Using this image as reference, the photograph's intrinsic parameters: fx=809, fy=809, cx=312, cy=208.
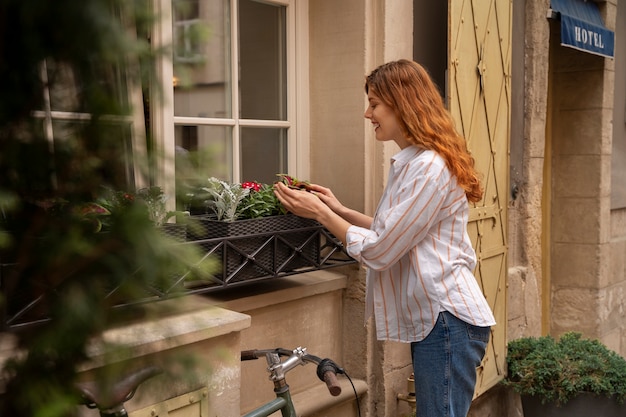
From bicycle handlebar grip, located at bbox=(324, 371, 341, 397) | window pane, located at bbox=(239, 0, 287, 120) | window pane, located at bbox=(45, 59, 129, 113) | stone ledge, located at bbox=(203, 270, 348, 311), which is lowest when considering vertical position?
bicycle handlebar grip, located at bbox=(324, 371, 341, 397)

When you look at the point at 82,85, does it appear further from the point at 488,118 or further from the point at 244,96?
the point at 488,118

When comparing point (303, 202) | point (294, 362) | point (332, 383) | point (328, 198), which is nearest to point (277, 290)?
point (328, 198)

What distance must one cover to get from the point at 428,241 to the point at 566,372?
2.32 m

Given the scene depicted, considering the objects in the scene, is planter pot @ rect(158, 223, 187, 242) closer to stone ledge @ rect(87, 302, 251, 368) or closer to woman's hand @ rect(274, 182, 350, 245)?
stone ledge @ rect(87, 302, 251, 368)

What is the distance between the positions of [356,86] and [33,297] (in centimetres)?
314

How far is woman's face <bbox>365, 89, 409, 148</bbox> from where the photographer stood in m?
2.76

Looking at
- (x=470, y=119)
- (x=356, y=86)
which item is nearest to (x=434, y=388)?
(x=356, y=86)

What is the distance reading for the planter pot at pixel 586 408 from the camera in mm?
4516

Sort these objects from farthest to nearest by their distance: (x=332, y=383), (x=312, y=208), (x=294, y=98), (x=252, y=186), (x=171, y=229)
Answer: (x=294, y=98) → (x=252, y=186) → (x=312, y=208) → (x=332, y=383) → (x=171, y=229)

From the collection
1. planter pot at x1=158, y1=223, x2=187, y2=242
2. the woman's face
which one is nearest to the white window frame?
the woman's face

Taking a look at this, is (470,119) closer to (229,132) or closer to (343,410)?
(229,132)

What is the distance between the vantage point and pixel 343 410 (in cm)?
400

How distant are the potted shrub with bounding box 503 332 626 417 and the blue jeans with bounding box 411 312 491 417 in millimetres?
2054

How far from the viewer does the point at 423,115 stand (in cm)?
269
